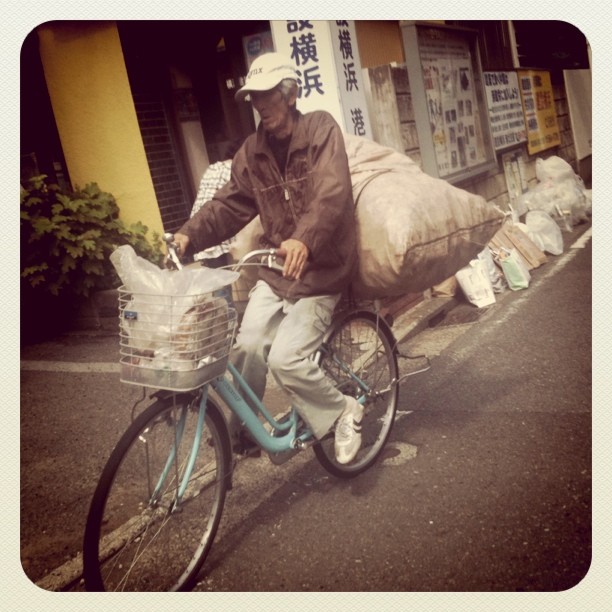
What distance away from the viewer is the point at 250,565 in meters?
2.31

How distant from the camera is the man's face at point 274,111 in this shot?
2.40 m

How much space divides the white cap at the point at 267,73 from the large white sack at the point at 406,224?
2.05ft

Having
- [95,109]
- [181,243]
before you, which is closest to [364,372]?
[181,243]

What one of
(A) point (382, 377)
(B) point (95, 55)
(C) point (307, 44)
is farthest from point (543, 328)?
(B) point (95, 55)

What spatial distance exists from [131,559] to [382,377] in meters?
1.53

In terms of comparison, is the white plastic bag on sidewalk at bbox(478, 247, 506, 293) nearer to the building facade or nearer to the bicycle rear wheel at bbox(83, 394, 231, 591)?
the building facade

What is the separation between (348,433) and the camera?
2.71m

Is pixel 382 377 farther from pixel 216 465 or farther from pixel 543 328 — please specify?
pixel 543 328

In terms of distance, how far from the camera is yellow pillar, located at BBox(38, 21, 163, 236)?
96.9 inches

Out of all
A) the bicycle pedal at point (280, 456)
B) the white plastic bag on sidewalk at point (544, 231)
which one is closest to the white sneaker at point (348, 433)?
the bicycle pedal at point (280, 456)

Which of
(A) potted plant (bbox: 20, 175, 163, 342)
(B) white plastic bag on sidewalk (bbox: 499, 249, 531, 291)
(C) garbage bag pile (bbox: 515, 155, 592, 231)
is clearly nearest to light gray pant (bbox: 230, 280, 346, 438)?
(A) potted plant (bbox: 20, 175, 163, 342)

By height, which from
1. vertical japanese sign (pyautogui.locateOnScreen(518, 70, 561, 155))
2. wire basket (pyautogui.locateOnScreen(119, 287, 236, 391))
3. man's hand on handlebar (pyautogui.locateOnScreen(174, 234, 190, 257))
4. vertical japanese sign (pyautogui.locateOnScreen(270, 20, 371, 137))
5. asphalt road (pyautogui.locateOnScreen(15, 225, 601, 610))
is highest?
vertical japanese sign (pyautogui.locateOnScreen(270, 20, 371, 137))

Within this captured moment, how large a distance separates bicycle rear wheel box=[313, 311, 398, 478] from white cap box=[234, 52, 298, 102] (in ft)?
3.64

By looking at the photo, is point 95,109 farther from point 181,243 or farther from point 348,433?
point 348,433
